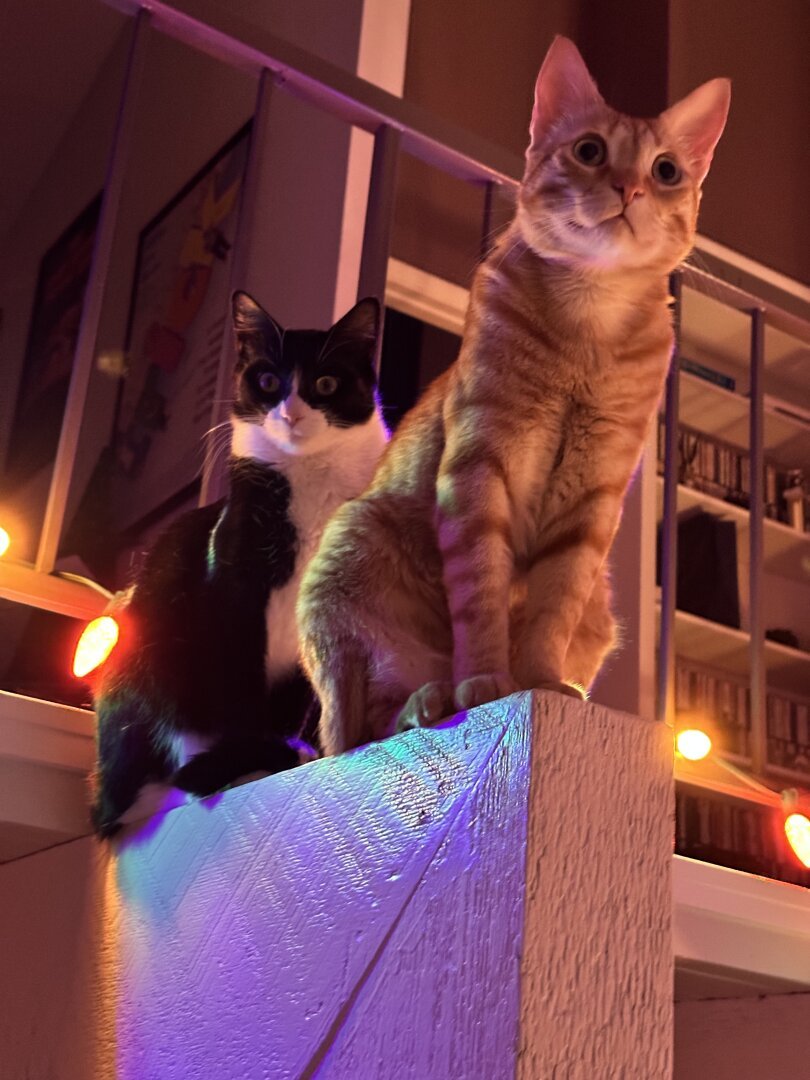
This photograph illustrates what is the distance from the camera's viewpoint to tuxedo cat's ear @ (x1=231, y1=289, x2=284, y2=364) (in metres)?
1.42

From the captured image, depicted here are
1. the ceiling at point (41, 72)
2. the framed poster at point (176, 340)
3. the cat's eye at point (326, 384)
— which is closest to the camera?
the cat's eye at point (326, 384)

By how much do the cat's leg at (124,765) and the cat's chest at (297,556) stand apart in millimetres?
141

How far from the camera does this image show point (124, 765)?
115cm

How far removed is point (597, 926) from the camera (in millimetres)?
625

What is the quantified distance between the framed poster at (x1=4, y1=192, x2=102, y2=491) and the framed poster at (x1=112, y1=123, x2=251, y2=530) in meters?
0.23

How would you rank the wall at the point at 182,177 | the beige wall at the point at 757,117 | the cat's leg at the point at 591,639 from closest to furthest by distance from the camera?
the cat's leg at the point at 591,639, the wall at the point at 182,177, the beige wall at the point at 757,117

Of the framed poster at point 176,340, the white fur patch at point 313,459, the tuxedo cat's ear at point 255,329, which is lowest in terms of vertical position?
the white fur patch at point 313,459

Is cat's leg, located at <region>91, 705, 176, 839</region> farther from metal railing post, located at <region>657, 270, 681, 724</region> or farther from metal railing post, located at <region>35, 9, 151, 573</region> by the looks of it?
metal railing post, located at <region>657, 270, 681, 724</region>

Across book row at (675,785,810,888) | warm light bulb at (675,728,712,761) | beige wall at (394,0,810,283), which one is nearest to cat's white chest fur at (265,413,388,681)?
warm light bulb at (675,728,712,761)

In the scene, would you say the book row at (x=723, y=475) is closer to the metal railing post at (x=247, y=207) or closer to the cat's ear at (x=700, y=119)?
the metal railing post at (x=247, y=207)

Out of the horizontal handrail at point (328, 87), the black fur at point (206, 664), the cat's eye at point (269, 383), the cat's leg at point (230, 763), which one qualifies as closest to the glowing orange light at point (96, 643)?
the black fur at point (206, 664)

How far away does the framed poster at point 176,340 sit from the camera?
9.85ft

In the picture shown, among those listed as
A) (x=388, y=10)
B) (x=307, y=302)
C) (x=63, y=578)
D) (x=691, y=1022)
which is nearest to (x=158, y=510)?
(x=307, y=302)

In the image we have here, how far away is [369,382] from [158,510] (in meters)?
1.76
